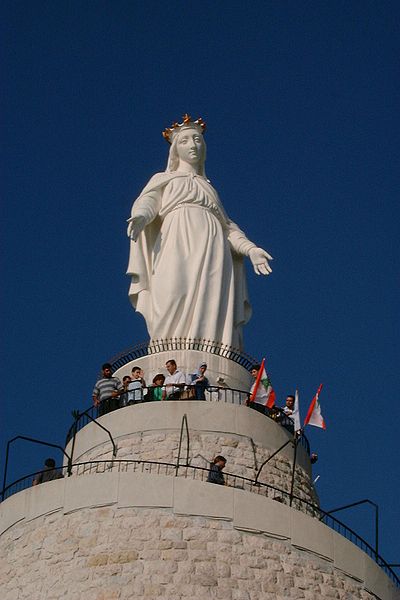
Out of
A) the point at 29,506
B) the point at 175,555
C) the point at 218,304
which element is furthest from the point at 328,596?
the point at 218,304

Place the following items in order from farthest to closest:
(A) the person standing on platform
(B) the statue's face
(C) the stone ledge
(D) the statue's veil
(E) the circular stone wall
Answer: (D) the statue's veil < (B) the statue's face < (A) the person standing on platform < (E) the circular stone wall < (C) the stone ledge

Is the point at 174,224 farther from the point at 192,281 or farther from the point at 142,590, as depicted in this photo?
the point at 142,590

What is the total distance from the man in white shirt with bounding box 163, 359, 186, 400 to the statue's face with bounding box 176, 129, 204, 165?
24.7ft

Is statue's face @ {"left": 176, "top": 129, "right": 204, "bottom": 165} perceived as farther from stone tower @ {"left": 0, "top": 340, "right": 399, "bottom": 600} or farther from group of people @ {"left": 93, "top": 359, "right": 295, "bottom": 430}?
stone tower @ {"left": 0, "top": 340, "right": 399, "bottom": 600}

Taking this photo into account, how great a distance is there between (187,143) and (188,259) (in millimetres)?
4154

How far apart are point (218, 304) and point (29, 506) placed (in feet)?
23.9

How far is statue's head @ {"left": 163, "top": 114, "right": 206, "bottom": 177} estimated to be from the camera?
35719 millimetres

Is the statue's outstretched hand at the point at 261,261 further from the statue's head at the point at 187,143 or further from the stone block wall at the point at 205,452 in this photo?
the stone block wall at the point at 205,452

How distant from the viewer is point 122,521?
83.7 ft

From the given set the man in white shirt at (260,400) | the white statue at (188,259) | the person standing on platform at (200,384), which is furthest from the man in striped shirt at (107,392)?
the man in white shirt at (260,400)

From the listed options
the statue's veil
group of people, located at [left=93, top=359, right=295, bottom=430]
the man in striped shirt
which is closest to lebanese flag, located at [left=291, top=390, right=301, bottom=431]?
group of people, located at [left=93, top=359, right=295, bottom=430]

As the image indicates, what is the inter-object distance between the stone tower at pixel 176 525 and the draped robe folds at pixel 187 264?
368cm

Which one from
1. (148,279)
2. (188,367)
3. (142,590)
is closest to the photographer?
(142,590)

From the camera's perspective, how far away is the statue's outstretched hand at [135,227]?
107 ft
